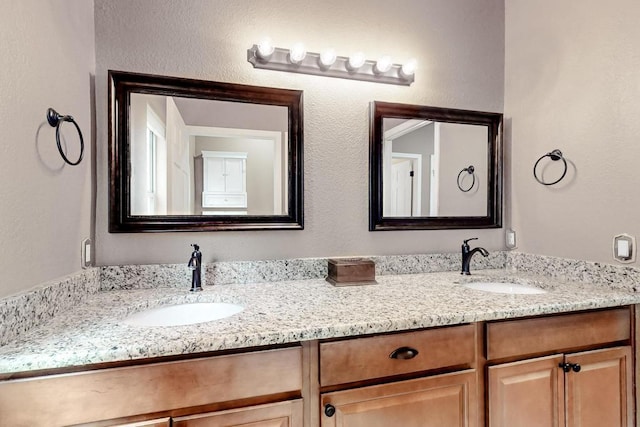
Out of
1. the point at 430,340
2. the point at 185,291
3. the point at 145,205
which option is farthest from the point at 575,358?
the point at 145,205

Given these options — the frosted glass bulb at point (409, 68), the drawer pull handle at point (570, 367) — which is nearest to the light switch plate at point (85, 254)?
the frosted glass bulb at point (409, 68)

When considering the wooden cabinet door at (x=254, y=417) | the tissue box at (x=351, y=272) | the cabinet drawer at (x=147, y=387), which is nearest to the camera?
the cabinet drawer at (x=147, y=387)

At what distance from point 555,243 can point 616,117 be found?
25.5 inches

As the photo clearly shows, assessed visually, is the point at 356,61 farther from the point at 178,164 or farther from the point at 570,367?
the point at 570,367

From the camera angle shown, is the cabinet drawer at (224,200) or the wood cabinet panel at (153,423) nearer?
the wood cabinet panel at (153,423)

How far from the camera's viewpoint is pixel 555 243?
5.91 feet

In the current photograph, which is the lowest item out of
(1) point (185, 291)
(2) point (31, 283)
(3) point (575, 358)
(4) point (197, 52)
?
(3) point (575, 358)

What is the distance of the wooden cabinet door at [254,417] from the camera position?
3.10 feet

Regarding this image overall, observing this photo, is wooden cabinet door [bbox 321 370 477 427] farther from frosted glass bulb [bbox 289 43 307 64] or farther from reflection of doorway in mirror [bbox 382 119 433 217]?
frosted glass bulb [bbox 289 43 307 64]

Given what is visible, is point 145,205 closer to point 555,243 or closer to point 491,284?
point 491,284

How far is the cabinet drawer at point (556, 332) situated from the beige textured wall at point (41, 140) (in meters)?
1.53

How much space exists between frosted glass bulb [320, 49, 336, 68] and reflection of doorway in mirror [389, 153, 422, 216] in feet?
1.87

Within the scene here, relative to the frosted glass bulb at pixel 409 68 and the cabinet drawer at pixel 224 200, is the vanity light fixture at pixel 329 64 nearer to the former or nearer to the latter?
the frosted glass bulb at pixel 409 68

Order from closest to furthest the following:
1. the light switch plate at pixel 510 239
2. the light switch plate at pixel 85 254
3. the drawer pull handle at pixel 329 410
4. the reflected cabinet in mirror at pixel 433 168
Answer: the drawer pull handle at pixel 329 410 < the light switch plate at pixel 85 254 < the reflected cabinet in mirror at pixel 433 168 < the light switch plate at pixel 510 239
